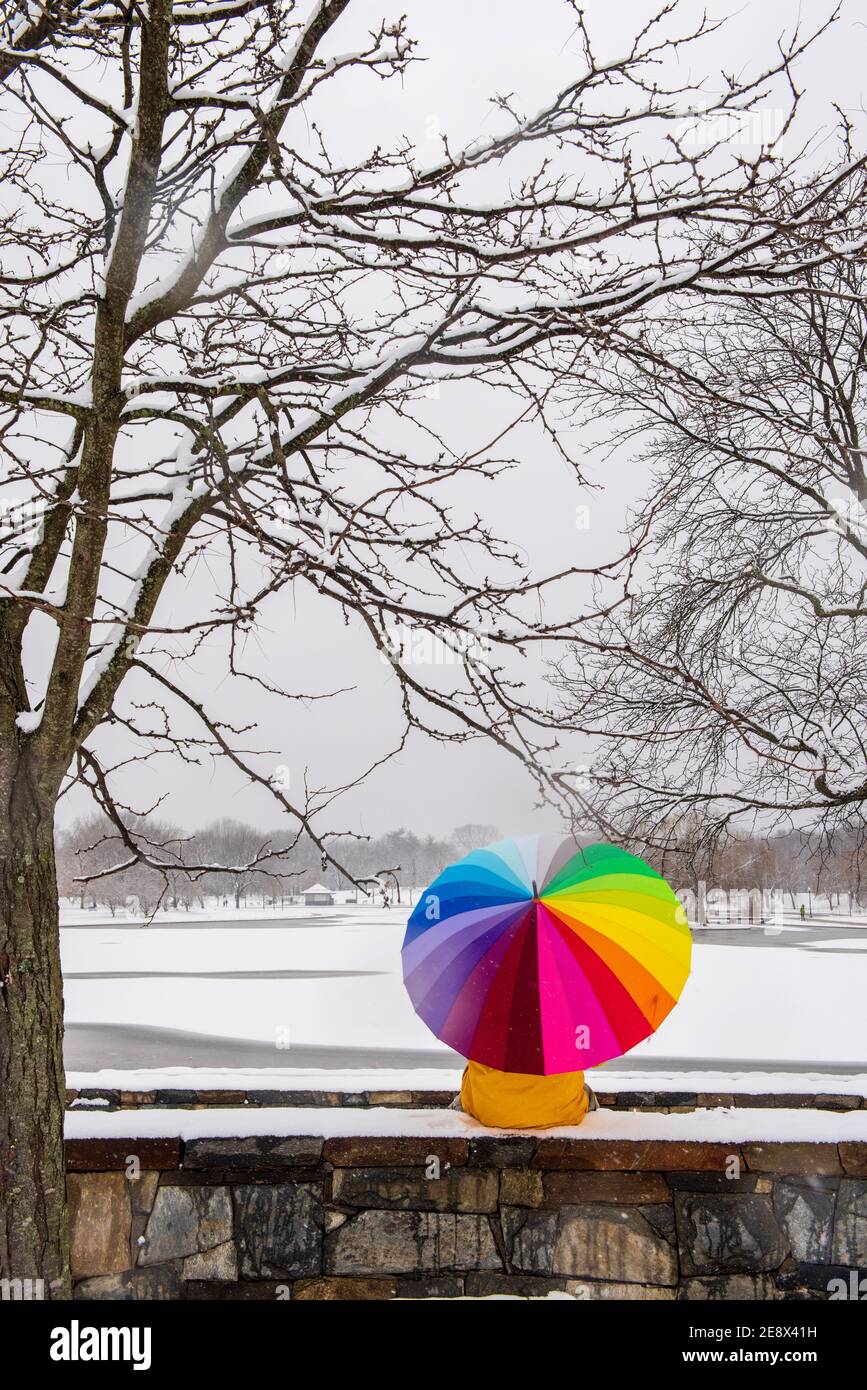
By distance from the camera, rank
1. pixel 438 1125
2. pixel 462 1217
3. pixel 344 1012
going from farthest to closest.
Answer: pixel 344 1012
pixel 438 1125
pixel 462 1217

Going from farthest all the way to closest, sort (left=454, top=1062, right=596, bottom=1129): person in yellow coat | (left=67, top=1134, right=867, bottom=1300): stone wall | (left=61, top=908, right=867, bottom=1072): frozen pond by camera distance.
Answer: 1. (left=61, top=908, right=867, bottom=1072): frozen pond
2. (left=454, top=1062, right=596, bottom=1129): person in yellow coat
3. (left=67, top=1134, right=867, bottom=1300): stone wall

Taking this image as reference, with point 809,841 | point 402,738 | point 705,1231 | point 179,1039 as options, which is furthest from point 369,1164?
point 179,1039

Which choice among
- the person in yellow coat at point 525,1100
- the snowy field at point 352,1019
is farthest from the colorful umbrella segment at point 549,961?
the snowy field at point 352,1019

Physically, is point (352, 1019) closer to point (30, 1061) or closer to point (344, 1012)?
point (344, 1012)

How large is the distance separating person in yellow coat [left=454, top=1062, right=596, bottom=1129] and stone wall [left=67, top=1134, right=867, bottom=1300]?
0.11 m

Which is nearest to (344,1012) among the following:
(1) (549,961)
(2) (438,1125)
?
(2) (438,1125)

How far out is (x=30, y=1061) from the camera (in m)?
3.04

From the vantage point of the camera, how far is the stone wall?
3732 millimetres

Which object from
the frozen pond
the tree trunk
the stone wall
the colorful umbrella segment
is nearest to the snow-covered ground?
the stone wall

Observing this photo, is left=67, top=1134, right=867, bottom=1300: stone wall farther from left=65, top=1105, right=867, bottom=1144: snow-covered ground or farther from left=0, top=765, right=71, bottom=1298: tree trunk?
left=0, top=765, right=71, bottom=1298: tree trunk

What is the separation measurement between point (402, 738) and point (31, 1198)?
176cm

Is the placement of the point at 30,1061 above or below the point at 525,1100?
above

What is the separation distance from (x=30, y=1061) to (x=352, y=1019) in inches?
563

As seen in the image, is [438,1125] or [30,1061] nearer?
[30,1061]
